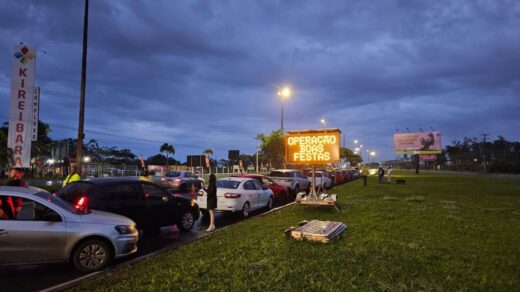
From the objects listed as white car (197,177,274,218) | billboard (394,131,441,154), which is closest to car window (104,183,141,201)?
white car (197,177,274,218)

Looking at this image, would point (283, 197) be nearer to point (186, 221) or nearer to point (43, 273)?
point (186, 221)

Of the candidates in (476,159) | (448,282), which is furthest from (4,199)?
(476,159)

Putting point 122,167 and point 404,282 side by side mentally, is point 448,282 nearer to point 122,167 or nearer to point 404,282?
point 404,282

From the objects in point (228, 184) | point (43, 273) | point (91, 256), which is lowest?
point (43, 273)

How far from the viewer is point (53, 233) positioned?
633 centimetres

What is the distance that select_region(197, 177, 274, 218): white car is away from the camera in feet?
43.9

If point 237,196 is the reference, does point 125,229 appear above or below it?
below

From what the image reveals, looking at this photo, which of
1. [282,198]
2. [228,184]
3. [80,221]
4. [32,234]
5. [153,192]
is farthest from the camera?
[282,198]

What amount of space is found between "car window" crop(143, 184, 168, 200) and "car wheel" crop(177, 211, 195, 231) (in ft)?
3.14

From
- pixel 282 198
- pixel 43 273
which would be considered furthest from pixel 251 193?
pixel 43 273

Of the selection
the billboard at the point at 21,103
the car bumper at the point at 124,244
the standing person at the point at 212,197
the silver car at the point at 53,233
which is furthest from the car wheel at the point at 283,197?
the billboard at the point at 21,103

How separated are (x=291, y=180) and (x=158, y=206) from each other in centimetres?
1298

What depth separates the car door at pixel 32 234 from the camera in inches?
237

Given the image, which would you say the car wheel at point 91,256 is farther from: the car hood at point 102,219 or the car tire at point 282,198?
the car tire at point 282,198
